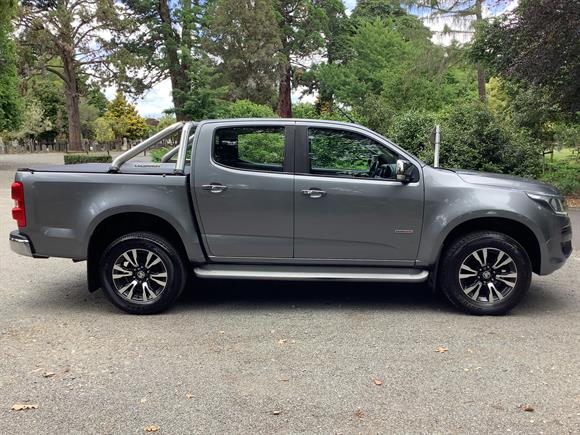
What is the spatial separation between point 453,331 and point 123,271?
320 cm

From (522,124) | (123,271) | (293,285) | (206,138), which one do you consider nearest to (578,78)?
(522,124)

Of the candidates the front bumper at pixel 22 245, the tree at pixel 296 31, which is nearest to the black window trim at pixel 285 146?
the front bumper at pixel 22 245

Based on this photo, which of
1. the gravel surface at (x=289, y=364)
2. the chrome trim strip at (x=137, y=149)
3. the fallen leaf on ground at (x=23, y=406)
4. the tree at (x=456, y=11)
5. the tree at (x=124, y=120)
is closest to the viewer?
the gravel surface at (x=289, y=364)

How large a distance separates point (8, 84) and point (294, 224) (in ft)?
95.4

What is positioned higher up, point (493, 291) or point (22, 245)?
point (22, 245)

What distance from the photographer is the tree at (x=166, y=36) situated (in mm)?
30656

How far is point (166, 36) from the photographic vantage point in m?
31.8

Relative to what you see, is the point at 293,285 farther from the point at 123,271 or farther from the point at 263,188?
the point at 123,271

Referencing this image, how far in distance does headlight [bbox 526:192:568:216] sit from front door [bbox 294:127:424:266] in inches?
44.3

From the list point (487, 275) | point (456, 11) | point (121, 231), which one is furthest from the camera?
point (456, 11)

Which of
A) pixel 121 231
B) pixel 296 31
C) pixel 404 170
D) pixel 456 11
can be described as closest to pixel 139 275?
pixel 121 231

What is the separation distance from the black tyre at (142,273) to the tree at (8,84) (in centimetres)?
2458

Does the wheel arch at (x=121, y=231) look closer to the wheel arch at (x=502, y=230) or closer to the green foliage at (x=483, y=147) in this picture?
the wheel arch at (x=502, y=230)

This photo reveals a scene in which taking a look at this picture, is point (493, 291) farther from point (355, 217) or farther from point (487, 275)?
point (355, 217)
